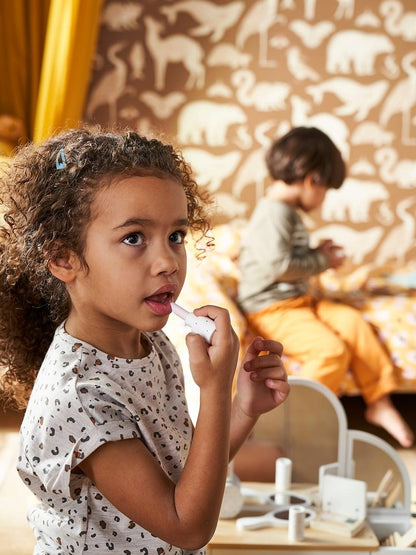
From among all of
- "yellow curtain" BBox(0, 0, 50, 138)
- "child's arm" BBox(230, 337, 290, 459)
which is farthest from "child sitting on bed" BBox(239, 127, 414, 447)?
"child's arm" BBox(230, 337, 290, 459)

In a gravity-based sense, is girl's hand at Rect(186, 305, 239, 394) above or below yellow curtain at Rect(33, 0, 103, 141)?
below

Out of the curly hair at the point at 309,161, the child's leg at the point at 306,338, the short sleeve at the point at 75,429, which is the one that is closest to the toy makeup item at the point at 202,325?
the short sleeve at the point at 75,429

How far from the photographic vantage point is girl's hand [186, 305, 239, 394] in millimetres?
876

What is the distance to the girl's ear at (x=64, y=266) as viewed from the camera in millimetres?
962

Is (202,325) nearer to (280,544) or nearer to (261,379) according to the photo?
(261,379)

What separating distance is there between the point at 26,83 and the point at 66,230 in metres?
3.06

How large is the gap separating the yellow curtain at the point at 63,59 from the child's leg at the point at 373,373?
1.52 meters

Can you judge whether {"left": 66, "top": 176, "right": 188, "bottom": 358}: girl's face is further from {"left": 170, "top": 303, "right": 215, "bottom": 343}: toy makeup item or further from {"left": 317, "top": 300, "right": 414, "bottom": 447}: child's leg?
{"left": 317, "top": 300, "right": 414, "bottom": 447}: child's leg

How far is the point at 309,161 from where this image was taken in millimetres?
3059

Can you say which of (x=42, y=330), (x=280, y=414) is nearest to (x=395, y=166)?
(x=280, y=414)

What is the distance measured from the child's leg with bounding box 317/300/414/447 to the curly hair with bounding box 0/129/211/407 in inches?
73.4

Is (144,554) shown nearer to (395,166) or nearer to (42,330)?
(42,330)

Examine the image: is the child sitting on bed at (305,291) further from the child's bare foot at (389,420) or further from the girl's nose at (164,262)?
the girl's nose at (164,262)

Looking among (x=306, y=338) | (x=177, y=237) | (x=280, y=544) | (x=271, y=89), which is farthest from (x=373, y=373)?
(x=177, y=237)
